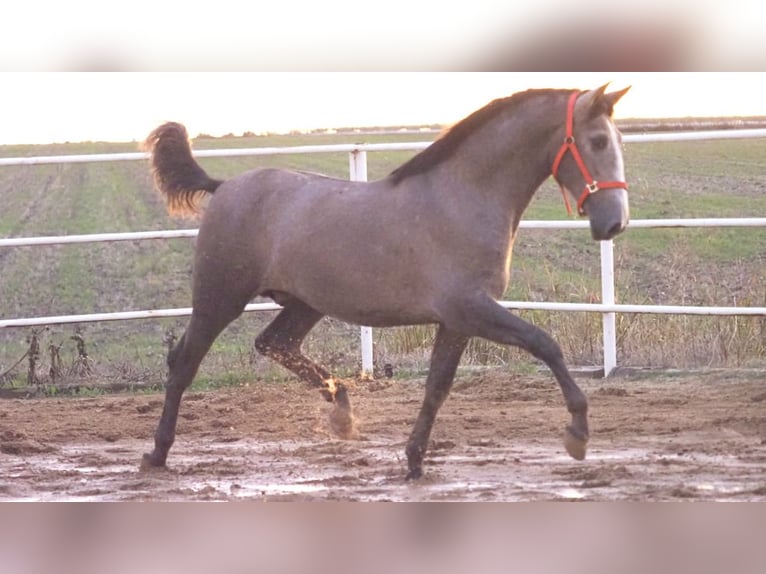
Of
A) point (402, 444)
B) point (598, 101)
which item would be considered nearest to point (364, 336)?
point (402, 444)

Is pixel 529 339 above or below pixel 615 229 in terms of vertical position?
below

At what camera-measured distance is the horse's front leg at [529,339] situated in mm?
4527

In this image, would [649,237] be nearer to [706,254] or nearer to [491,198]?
[706,254]

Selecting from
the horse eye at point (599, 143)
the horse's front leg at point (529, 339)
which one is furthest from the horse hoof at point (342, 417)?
the horse eye at point (599, 143)

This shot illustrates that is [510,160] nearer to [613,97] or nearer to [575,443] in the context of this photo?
[613,97]

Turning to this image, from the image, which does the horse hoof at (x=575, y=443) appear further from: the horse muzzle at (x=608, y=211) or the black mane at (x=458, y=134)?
the black mane at (x=458, y=134)

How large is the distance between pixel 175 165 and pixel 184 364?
100 cm

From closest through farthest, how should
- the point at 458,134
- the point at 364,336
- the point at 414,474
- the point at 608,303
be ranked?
1. the point at 458,134
2. the point at 414,474
3. the point at 608,303
4. the point at 364,336

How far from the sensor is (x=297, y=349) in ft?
18.8

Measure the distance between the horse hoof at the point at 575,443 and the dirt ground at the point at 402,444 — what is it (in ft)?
0.58

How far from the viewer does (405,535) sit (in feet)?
13.3

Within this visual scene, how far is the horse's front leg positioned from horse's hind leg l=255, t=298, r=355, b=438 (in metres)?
1.19

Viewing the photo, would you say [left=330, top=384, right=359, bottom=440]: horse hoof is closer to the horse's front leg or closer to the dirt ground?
the dirt ground
